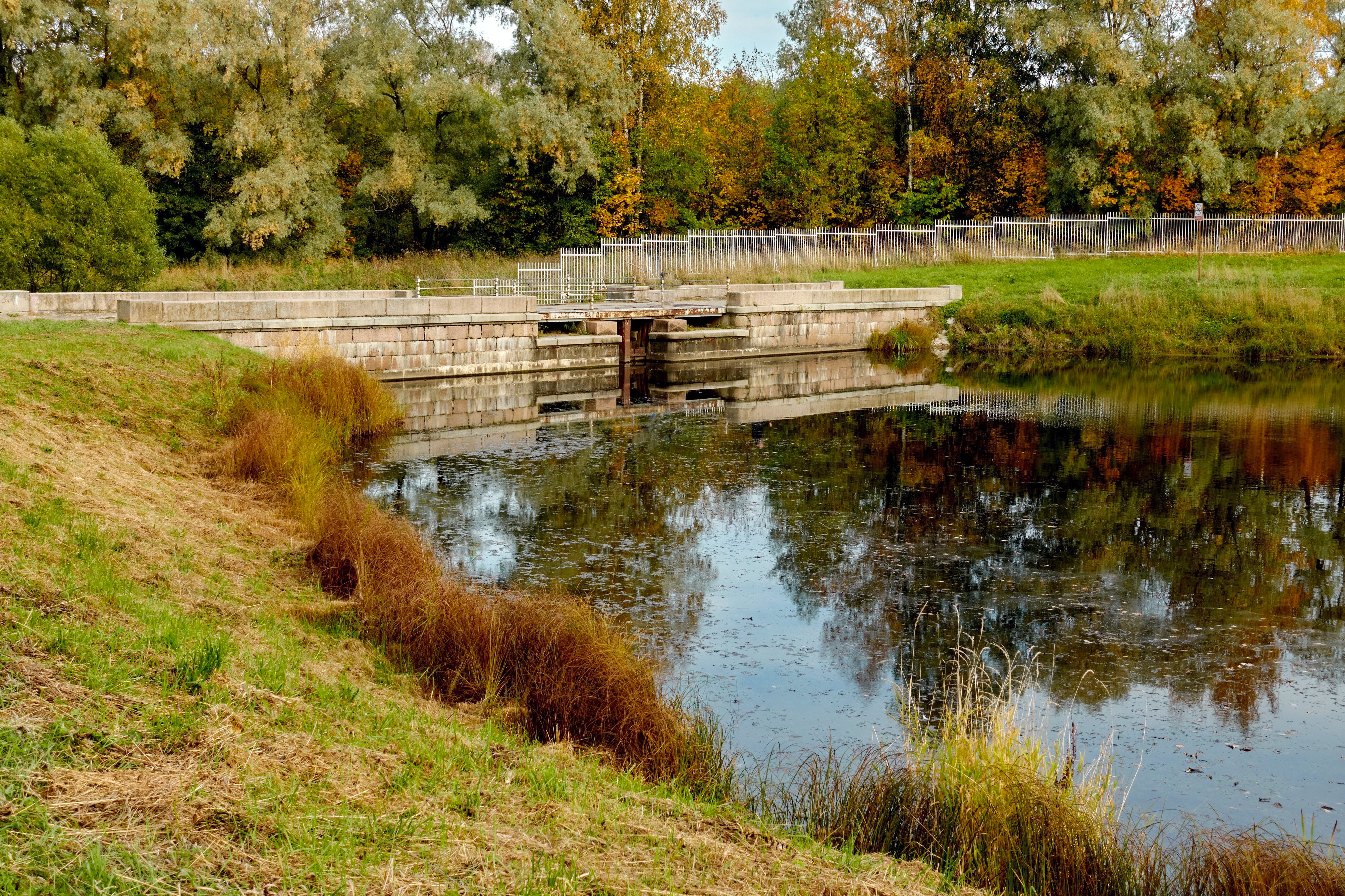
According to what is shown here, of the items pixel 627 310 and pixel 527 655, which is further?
pixel 627 310

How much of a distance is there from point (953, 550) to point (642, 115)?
3310cm

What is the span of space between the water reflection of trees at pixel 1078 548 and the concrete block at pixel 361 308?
27.7 ft

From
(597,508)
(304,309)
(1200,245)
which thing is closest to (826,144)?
(1200,245)

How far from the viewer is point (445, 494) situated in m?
13.6

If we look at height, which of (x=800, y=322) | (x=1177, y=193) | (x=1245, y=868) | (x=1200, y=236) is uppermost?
(x=1177, y=193)

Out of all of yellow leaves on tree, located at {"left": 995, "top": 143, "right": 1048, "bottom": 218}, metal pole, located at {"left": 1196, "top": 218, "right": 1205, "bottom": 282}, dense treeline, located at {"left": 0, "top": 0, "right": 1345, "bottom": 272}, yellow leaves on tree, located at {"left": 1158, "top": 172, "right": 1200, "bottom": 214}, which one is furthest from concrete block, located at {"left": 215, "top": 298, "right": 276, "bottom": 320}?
yellow leaves on tree, located at {"left": 1158, "top": 172, "right": 1200, "bottom": 214}

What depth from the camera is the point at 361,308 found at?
72.5 feet

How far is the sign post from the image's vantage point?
32156mm

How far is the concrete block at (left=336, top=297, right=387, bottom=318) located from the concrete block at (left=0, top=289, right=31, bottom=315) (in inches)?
197

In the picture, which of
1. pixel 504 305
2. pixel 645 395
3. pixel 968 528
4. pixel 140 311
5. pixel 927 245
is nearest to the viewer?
pixel 968 528

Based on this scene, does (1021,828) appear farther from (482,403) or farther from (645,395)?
(645,395)

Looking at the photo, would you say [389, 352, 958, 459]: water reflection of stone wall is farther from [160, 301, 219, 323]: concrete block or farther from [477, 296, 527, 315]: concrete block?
[160, 301, 219, 323]: concrete block

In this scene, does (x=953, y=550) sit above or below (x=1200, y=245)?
below

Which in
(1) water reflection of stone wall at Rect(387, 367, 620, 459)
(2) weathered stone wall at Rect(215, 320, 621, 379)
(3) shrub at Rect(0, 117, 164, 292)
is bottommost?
(1) water reflection of stone wall at Rect(387, 367, 620, 459)
